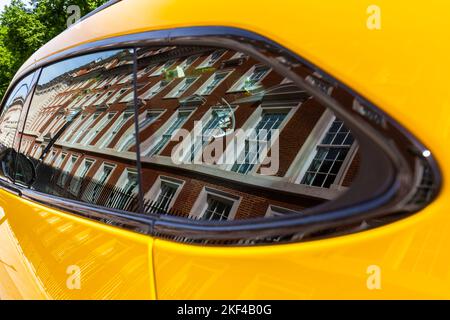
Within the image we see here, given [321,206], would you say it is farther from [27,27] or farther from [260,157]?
[27,27]

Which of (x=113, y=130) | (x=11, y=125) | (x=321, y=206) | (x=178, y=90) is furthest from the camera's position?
(x=11, y=125)

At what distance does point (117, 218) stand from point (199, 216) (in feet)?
1.38

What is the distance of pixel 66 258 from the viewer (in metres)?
1.68

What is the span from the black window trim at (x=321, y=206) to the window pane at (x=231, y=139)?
29 mm

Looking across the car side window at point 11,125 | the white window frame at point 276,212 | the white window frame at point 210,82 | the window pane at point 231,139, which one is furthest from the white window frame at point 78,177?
the car side window at point 11,125

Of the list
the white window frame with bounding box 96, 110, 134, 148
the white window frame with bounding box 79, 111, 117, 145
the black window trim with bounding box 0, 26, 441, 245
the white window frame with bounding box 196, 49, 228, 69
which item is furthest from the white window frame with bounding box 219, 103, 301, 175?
the white window frame with bounding box 79, 111, 117, 145

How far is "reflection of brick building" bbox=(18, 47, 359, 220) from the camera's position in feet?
3.41

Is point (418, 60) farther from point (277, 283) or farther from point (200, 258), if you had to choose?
point (200, 258)

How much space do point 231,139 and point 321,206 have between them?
0.40m

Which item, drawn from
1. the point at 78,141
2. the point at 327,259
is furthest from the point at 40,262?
the point at 327,259

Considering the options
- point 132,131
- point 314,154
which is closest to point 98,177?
point 132,131

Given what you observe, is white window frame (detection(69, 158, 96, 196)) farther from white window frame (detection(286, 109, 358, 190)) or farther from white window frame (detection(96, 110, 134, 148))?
white window frame (detection(286, 109, 358, 190))

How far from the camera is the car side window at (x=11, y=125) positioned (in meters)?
2.83
